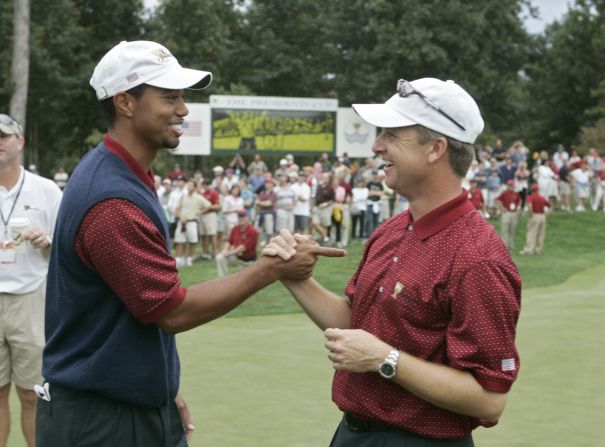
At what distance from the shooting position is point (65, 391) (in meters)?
3.87

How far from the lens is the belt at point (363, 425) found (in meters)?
3.54

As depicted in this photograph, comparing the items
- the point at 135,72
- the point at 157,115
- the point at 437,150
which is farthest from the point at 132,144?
the point at 437,150

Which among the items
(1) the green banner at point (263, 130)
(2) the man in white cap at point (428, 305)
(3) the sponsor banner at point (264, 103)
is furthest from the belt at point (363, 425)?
(1) the green banner at point (263, 130)

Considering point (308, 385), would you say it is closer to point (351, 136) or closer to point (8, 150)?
point (8, 150)

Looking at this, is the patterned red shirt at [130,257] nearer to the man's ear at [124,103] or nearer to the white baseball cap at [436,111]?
the man's ear at [124,103]

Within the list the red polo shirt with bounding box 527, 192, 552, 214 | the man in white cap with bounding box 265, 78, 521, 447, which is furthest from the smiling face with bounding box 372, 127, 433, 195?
the red polo shirt with bounding box 527, 192, 552, 214

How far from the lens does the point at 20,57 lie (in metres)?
34.8

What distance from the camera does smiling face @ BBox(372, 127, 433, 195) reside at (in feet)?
11.6

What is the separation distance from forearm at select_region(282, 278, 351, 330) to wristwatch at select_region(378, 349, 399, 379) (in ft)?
1.99

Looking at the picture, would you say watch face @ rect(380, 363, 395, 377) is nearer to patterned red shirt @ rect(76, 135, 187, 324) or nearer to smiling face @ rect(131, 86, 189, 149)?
patterned red shirt @ rect(76, 135, 187, 324)

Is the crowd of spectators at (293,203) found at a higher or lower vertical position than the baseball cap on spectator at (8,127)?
lower

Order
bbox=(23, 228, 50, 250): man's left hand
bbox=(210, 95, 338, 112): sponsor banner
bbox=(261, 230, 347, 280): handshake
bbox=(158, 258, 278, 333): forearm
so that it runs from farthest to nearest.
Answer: bbox=(210, 95, 338, 112): sponsor banner → bbox=(23, 228, 50, 250): man's left hand → bbox=(261, 230, 347, 280): handshake → bbox=(158, 258, 278, 333): forearm

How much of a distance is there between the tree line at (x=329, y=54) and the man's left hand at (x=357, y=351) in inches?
1602

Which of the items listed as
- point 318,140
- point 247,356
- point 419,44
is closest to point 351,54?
point 419,44
